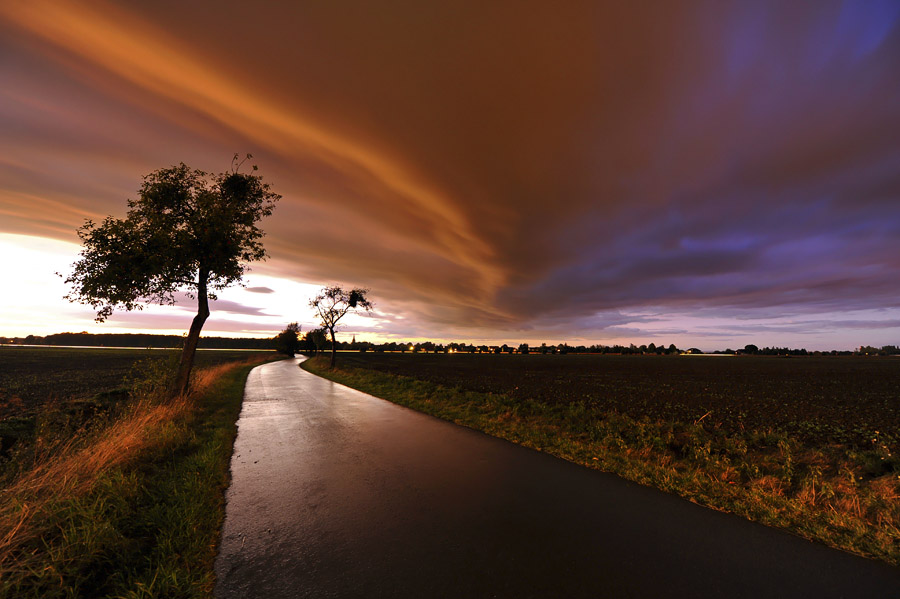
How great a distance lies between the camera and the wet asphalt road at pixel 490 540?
378 cm

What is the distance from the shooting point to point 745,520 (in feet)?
18.0

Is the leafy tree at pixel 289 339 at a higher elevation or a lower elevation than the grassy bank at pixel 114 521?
higher

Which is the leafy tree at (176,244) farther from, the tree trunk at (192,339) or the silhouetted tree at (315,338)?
the silhouetted tree at (315,338)

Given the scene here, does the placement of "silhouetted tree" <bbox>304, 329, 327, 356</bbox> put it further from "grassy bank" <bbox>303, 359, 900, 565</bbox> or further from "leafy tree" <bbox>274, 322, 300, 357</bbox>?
"grassy bank" <bbox>303, 359, 900, 565</bbox>

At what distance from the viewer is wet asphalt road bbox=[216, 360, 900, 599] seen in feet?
12.4

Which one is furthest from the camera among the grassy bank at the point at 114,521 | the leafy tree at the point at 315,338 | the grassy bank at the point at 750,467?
the leafy tree at the point at 315,338

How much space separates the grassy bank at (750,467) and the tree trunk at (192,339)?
419 inches

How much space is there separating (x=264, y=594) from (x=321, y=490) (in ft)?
9.51

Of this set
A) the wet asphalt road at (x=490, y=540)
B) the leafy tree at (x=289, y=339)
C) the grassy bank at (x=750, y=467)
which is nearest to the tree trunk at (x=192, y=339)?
the wet asphalt road at (x=490, y=540)

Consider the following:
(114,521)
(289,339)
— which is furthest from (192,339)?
(289,339)

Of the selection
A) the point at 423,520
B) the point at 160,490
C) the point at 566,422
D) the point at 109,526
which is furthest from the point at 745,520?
the point at 160,490

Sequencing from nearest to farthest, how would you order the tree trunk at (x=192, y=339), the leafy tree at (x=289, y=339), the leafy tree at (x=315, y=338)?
the tree trunk at (x=192, y=339) < the leafy tree at (x=315, y=338) < the leafy tree at (x=289, y=339)

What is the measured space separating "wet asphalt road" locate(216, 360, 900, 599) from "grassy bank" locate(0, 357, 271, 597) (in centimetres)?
46

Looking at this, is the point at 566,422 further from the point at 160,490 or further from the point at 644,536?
the point at 160,490
